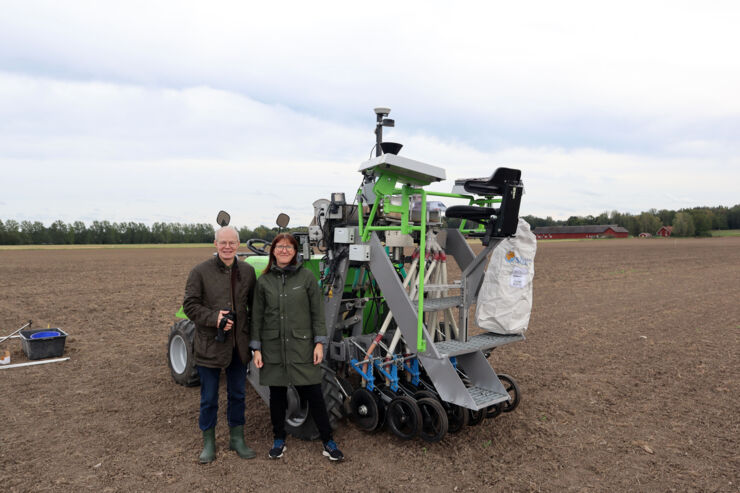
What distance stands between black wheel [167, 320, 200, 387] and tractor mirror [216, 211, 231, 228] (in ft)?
6.23

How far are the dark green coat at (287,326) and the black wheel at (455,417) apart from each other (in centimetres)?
131

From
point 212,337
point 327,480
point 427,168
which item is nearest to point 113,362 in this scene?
point 212,337

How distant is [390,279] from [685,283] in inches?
639

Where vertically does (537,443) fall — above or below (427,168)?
below

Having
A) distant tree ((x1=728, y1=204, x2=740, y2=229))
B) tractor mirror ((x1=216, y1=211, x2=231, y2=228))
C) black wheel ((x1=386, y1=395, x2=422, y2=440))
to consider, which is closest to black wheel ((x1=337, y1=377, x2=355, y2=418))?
black wheel ((x1=386, y1=395, x2=422, y2=440))

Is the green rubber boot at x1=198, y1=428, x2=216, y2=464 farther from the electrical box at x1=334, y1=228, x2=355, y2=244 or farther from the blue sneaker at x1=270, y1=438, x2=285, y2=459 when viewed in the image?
the electrical box at x1=334, y1=228, x2=355, y2=244

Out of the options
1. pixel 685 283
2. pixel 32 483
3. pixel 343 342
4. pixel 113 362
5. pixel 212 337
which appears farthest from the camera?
pixel 685 283

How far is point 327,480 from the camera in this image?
3.90 m

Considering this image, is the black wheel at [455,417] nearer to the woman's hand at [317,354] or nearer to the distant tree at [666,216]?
the woman's hand at [317,354]

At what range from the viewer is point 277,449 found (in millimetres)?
4250

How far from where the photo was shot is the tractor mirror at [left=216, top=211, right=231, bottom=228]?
4.89 metres

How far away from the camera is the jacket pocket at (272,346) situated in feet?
13.4

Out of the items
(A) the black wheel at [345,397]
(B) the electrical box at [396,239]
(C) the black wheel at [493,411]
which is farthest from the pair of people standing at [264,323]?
(C) the black wheel at [493,411]

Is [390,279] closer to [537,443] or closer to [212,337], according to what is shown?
[212,337]
